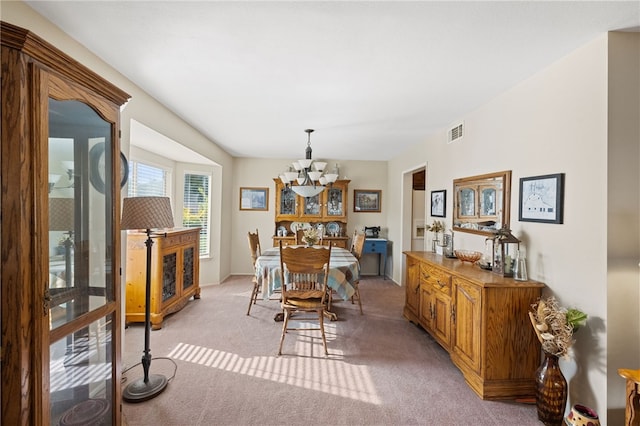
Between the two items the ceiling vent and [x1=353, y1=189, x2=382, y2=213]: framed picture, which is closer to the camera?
the ceiling vent

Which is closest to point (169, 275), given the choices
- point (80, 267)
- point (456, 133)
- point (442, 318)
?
point (80, 267)

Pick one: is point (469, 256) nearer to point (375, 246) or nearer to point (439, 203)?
point (439, 203)

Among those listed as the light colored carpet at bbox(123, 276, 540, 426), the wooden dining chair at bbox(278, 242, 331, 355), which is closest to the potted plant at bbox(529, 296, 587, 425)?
the light colored carpet at bbox(123, 276, 540, 426)

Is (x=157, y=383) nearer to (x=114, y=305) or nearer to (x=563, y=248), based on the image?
(x=114, y=305)

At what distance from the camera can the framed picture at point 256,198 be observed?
568 centimetres

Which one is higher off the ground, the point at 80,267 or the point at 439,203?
the point at 439,203

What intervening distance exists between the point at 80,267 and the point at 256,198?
4.39 m

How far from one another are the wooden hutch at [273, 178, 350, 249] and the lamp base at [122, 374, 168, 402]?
3.39 meters

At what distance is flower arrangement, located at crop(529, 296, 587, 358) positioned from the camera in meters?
1.70

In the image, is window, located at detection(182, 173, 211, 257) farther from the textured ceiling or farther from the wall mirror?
the wall mirror

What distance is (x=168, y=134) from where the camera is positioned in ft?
10.2

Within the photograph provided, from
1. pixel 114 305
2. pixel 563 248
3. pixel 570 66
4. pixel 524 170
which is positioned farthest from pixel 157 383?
pixel 570 66

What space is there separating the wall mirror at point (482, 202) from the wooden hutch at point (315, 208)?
2.61m

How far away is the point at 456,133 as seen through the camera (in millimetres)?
3240
